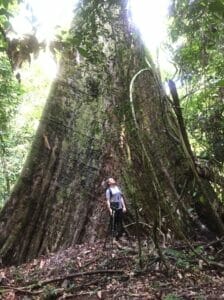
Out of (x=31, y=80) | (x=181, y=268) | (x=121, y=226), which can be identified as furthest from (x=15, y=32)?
(x=31, y=80)

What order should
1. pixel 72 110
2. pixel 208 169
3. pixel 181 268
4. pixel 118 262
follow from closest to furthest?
1. pixel 181 268
2. pixel 118 262
3. pixel 208 169
4. pixel 72 110

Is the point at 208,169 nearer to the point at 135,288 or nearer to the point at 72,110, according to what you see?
the point at 72,110

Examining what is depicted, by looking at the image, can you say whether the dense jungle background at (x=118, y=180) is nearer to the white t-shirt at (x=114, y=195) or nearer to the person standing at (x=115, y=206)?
the person standing at (x=115, y=206)

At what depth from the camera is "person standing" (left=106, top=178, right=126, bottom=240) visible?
290 inches

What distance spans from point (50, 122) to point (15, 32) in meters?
5.12

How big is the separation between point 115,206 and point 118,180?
817mm

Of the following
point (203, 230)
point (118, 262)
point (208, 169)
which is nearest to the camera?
point (118, 262)

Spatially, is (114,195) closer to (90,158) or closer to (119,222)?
(119,222)

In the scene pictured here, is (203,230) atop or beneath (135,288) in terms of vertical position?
atop

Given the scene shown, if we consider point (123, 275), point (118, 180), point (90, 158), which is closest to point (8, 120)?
point (90, 158)

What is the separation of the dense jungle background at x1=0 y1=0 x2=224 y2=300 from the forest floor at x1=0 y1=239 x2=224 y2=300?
2cm

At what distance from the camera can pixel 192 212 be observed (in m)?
7.55

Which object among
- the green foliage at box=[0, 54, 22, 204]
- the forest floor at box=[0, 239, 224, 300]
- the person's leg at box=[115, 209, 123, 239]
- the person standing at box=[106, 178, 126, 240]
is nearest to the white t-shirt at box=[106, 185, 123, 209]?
the person standing at box=[106, 178, 126, 240]

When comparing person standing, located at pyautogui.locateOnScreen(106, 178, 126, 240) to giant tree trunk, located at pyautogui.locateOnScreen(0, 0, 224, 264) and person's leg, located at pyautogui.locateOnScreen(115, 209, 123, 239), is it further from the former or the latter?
giant tree trunk, located at pyautogui.locateOnScreen(0, 0, 224, 264)
